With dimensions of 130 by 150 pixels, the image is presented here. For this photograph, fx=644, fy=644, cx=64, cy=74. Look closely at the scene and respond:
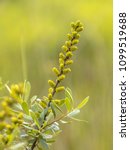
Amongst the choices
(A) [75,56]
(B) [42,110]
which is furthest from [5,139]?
(A) [75,56]

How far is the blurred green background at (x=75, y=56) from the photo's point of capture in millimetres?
3652

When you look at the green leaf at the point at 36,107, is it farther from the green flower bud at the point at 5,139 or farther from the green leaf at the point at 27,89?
the green flower bud at the point at 5,139

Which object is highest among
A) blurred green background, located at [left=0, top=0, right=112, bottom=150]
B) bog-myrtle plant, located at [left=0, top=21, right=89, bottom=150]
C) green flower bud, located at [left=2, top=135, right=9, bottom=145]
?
blurred green background, located at [left=0, top=0, right=112, bottom=150]

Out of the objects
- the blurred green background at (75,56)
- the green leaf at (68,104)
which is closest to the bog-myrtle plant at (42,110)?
the green leaf at (68,104)

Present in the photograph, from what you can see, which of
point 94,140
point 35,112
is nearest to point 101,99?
point 94,140

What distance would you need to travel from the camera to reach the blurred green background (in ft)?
12.0

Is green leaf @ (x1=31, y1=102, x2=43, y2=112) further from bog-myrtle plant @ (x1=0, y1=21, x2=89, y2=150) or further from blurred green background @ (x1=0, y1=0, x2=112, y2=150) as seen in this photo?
blurred green background @ (x1=0, y1=0, x2=112, y2=150)

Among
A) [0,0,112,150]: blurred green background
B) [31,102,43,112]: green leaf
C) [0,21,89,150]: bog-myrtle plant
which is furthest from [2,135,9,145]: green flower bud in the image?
[0,0,112,150]: blurred green background

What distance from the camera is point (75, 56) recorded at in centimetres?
503

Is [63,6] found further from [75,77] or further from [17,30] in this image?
[75,77]

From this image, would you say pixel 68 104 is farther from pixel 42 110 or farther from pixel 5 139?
pixel 5 139

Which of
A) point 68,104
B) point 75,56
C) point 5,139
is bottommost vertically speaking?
point 5,139

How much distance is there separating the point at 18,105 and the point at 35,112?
3cm

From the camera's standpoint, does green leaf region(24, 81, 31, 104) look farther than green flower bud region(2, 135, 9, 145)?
Yes
